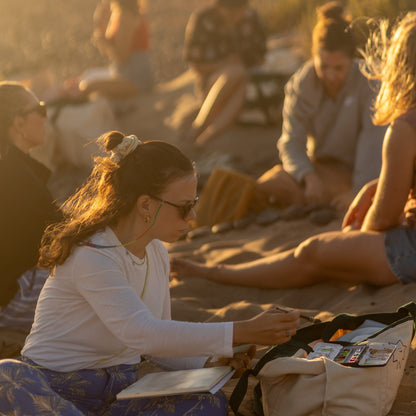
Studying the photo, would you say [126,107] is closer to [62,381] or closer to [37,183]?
Answer: [37,183]

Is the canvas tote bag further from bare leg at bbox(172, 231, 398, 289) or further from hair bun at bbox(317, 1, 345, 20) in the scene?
hair bun at bbox(317, 1, 345, 20)

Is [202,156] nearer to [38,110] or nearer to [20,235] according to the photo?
[38,110]

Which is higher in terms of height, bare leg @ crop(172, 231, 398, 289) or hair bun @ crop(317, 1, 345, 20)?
hair bun @ crop(317, 1, 345, 20)

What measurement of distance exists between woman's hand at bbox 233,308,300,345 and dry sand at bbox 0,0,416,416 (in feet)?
1.55

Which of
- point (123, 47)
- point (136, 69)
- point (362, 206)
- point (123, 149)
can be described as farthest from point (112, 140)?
point (136, 69)

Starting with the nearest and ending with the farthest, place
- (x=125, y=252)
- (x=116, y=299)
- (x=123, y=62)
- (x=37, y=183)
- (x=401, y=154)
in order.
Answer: (x=116, y=299) < (x=125, y=252) < (x=401, y=154) < (x=37, y=183) < (x=123, y=62)

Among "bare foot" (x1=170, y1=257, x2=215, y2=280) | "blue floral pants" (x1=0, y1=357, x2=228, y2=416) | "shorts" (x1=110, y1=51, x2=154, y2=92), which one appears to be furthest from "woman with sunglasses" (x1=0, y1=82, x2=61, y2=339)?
"shorts" (x1=110, y1=51, x2=154, y2=92)

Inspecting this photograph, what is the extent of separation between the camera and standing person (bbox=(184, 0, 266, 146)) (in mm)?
8336

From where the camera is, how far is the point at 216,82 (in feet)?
27.8

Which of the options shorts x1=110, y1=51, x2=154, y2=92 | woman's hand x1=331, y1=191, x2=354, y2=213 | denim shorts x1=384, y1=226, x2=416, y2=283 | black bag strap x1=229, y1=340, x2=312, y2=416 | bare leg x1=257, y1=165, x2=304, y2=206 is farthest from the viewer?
shorts x1=110, y1=51, x2=154, y2=92

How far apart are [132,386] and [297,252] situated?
64.7 inches

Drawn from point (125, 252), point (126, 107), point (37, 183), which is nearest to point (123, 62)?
point (126, 107)

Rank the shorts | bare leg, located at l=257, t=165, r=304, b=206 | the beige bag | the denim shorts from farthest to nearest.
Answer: the shorts, bare leg, located at l=257, t=165, r=304, b=206, the denim shorts, the beige bag

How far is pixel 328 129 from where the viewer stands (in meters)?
5.35
